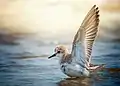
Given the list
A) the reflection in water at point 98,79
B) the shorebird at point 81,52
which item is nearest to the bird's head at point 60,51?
the shorebird at point 81,52

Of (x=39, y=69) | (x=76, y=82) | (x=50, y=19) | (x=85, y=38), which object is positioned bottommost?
(x=76, y=82)

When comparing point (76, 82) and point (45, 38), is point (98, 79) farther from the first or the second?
point (45, 38)

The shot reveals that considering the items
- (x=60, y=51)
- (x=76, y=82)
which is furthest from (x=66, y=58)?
(x=76, y=82)

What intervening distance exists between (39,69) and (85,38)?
33 cm

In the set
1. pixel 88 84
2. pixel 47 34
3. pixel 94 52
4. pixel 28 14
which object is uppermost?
pixel 28 14

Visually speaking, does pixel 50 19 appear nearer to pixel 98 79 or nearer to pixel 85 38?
pixel 85 38

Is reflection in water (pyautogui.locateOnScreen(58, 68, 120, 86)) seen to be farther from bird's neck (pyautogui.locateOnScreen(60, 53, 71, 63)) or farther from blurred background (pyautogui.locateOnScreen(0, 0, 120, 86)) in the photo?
bird's neck (pyautogui.locateOnScreen(60, 53, 71, 63))

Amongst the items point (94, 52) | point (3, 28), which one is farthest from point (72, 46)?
point (3, 28)

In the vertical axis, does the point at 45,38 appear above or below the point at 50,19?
below

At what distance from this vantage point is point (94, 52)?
6.14 feet

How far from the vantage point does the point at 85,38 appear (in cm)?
184

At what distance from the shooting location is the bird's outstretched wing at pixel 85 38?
1843mm

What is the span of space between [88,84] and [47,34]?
38 cm

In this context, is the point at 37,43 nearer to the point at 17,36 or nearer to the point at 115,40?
the point at 17,36
